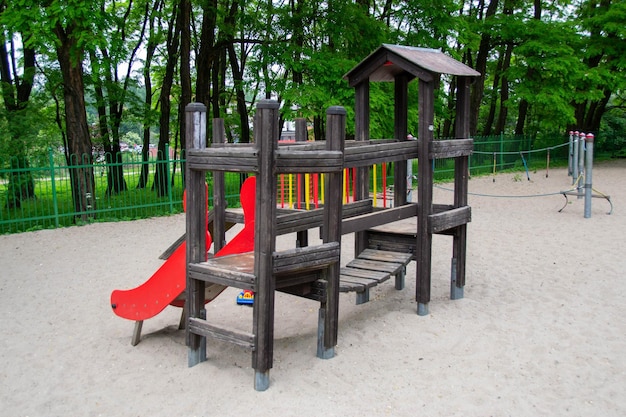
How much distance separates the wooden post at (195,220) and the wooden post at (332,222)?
94 cm

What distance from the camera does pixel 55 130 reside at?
2028 cm

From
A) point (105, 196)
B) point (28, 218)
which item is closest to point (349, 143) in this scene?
point (28, 218)

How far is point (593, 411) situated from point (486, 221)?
768 centimetres

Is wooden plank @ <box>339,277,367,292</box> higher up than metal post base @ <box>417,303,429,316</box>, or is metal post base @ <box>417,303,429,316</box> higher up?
wooden plank @ <box>339,277,367,292</box>

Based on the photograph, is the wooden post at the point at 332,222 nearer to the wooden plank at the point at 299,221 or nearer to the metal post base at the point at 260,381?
the wooden plank at the point at 299,221

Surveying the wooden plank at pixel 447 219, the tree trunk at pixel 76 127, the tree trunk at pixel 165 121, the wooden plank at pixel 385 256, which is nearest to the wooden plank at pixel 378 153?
the wooden plank at pixel 447 219

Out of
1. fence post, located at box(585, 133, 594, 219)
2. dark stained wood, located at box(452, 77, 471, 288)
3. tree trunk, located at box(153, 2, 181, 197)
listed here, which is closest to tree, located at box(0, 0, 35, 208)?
tree trunk, located at box(153, 2, 181, 197)

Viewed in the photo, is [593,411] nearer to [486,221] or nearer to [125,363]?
[125,363]

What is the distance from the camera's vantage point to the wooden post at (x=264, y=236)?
404cm

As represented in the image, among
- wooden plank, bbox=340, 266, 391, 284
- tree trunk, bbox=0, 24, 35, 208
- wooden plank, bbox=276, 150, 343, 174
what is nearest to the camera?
wooden plank, bbox=276, 150, 343, 174

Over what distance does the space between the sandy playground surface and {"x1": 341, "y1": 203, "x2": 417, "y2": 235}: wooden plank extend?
937 millimetres

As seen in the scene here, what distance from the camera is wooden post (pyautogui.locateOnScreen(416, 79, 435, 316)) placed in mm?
5812

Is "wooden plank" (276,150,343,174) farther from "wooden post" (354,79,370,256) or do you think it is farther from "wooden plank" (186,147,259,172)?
"wooden post" (354,79,370,256)

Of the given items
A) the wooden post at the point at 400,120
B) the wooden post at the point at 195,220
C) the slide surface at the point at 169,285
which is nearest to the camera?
the wooden post at the point at 195,220
